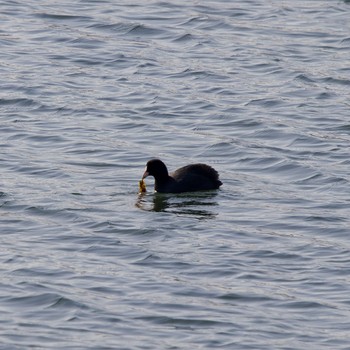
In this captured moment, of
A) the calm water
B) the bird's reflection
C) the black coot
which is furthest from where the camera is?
the black coot

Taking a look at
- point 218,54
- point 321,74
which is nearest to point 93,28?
point 218,54

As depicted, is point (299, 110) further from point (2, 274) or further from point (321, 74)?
point (2, 274)

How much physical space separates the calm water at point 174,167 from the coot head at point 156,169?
329 mm

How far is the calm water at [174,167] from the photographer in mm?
13844

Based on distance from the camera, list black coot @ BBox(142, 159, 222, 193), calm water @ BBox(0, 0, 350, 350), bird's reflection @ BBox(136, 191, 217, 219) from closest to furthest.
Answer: calm water @ BBox(0, 0, 350, 350), bird's reflection @ BBox(136, 191, 217, 219), black coot @ BBox(142, 159, 222, 193)

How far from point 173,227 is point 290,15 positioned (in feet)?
42.1

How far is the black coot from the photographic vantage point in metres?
18.6

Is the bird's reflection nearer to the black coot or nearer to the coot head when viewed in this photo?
the black coot

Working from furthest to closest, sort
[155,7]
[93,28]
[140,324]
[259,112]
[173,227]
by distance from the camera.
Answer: [155,7] < [93,28] < [259,112] < [173,227] < [140,324]

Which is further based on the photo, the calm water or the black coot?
the black coot

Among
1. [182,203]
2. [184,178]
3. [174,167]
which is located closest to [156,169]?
[184,178]

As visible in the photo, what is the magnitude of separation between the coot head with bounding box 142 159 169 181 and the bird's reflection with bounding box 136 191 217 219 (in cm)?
31

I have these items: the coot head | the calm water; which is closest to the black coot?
the coot head

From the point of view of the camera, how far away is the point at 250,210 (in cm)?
1775
